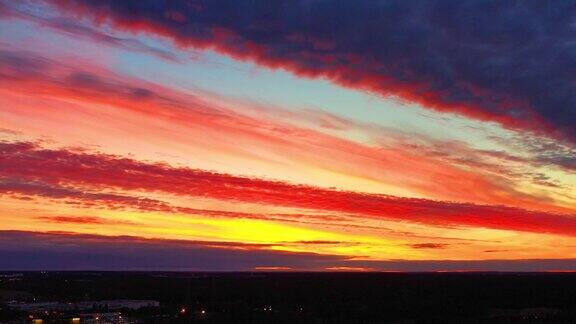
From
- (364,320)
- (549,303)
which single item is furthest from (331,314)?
(549,303)

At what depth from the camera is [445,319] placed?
278 ft

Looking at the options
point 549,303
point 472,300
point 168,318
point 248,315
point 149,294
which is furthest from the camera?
point 149,294

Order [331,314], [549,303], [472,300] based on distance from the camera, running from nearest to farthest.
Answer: [331,314], [549,303], [472,300]

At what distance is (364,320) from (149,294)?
237ft

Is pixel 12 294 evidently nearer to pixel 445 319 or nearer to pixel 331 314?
pixel 331 314

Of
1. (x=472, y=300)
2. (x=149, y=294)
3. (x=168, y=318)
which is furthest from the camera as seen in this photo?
(x=149, y=294)

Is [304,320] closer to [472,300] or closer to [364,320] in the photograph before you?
[364,320]

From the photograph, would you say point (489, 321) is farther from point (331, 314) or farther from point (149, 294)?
point (149, 294)

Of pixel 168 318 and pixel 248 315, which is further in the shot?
pixel 248 315

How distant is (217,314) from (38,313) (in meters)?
22.1

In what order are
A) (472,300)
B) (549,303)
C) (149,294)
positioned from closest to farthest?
(549,303) → (472,300) → (149,294)

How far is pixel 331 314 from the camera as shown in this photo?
91.4m

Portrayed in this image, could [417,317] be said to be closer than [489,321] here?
No

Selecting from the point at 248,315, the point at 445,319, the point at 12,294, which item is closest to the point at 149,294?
the point at 12,294
